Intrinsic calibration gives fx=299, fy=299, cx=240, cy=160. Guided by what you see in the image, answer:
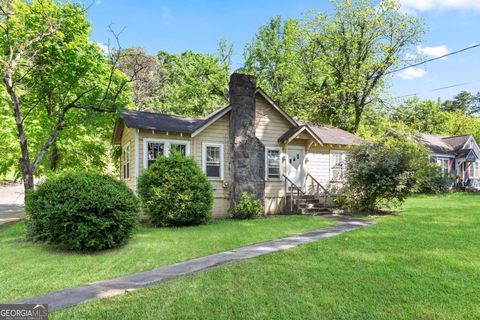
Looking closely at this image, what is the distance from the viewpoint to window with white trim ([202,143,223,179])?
12.8 meters

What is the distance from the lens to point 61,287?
457 cm

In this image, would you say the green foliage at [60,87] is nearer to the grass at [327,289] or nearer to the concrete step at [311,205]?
the concrete step at [311,205]

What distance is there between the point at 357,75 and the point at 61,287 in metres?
22.6

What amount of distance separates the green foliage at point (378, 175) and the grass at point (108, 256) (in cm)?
421

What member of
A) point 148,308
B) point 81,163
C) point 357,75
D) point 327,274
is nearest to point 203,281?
point 148,308

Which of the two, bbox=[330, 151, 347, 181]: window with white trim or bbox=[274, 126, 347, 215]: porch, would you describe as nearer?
bbox=[274, 126, 347, 215]: porch

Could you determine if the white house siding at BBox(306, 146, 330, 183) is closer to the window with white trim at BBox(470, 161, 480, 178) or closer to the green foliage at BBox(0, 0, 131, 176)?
the green foliage at BBox(0, 0, 131, 176)

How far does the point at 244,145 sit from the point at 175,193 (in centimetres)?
404

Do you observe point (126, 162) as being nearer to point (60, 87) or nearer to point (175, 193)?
point (60, 87)

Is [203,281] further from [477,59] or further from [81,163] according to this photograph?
[477,59]

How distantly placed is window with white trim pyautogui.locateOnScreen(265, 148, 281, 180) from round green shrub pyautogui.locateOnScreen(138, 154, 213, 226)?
4.40 m

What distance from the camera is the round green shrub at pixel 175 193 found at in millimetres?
9875

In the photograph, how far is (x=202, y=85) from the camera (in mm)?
28422

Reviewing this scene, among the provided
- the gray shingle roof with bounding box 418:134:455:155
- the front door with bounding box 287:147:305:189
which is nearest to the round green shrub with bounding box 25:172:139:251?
the front door with bounding box 287:147:305:189
